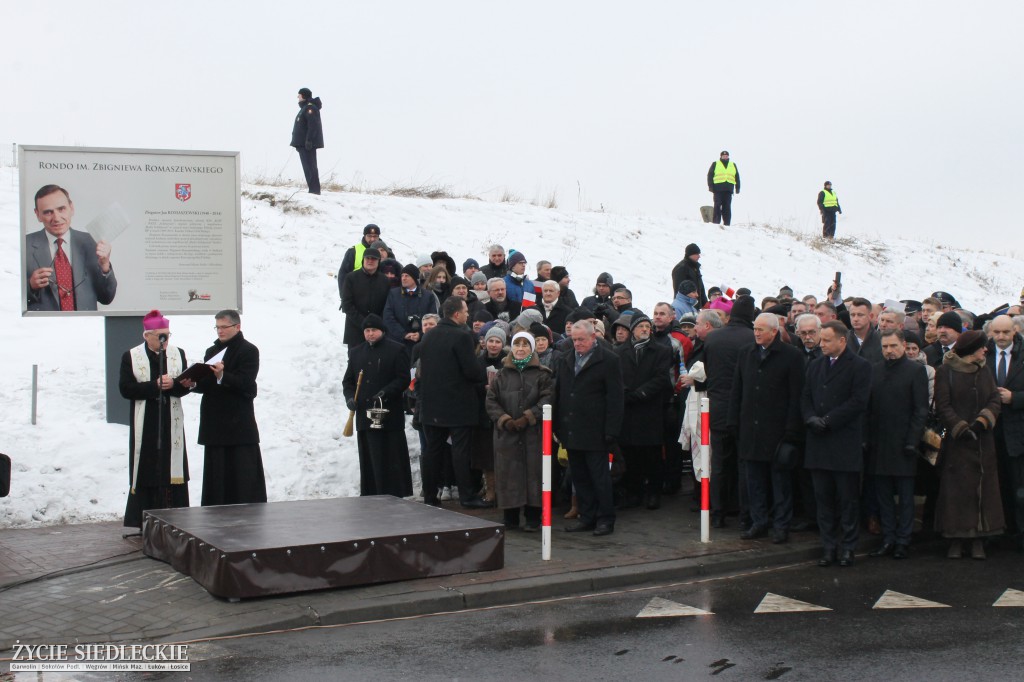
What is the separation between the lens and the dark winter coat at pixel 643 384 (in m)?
11.6

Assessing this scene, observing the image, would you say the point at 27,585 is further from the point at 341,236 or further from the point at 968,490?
the point at 341,236

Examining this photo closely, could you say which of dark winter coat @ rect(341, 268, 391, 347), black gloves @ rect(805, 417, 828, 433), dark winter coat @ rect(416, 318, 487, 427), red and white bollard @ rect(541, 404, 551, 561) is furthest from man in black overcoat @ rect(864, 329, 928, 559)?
dark winter coat @ rect(341, 268, 391, 347)

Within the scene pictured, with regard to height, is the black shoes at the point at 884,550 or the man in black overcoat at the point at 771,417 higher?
the man in black overcoat at the point at 771,417

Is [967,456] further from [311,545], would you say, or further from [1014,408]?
[311,545]

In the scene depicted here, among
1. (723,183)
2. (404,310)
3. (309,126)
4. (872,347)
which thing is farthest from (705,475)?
(723,183)

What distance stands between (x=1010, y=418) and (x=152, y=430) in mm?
7897

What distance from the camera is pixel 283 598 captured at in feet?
26.5

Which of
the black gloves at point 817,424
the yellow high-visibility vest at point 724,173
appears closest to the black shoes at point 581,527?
the black gloves at point 817,424

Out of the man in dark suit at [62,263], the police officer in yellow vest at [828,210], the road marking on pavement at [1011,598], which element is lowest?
the road marking on pavement at [1011,598]

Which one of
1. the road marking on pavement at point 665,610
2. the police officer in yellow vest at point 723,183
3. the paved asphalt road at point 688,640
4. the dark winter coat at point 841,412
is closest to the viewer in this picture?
the paved asphalt road at point 688,640

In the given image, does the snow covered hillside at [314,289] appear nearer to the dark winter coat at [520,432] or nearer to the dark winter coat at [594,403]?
the dark winter coat at [520,432]

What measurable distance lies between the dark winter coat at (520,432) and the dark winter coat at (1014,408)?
4.15 meters

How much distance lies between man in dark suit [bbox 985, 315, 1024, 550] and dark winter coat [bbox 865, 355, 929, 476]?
868 millimetres

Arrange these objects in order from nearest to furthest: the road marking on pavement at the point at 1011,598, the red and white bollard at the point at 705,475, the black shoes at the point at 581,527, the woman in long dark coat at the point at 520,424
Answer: the road marking on pavement at the point at 1011,598 → the red and white bollard at the point at 705,475 → the woman in long dark coat at the point at 520,424 → the black shoes at the point at 581,527
